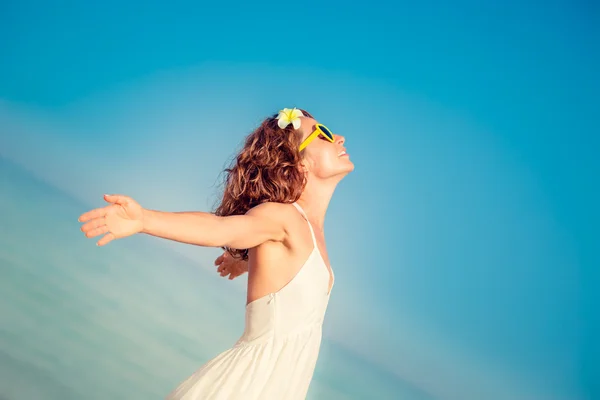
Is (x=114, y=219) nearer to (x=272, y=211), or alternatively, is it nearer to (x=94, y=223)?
(x=94, y=223)

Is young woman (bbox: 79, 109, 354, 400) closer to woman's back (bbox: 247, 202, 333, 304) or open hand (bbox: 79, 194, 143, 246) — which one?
woman's back (bbox: 247, 202, 333, 304)

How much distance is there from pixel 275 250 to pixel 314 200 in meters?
0.40

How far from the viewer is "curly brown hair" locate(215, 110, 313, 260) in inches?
110

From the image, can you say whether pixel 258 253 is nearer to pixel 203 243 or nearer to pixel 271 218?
pixel 271 218

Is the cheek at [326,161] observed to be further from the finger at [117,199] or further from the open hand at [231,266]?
the finger at [117,199]

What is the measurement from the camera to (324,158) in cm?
289

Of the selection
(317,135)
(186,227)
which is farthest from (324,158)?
(186,227)

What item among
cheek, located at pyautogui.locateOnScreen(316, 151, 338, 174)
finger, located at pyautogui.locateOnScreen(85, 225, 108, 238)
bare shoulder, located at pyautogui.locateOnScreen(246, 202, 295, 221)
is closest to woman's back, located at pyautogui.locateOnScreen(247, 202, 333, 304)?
bare shoulder, located at pyautogui.locateOnScreen(246, 202, 295, 221)

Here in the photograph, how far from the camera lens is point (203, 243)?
2.13 meters

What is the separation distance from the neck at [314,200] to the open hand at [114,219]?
102 centimetres

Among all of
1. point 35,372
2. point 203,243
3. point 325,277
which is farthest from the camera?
point 35,372

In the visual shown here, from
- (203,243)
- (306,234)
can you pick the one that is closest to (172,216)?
(203,243)

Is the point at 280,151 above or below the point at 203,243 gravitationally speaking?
above

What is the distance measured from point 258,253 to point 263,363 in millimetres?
387
